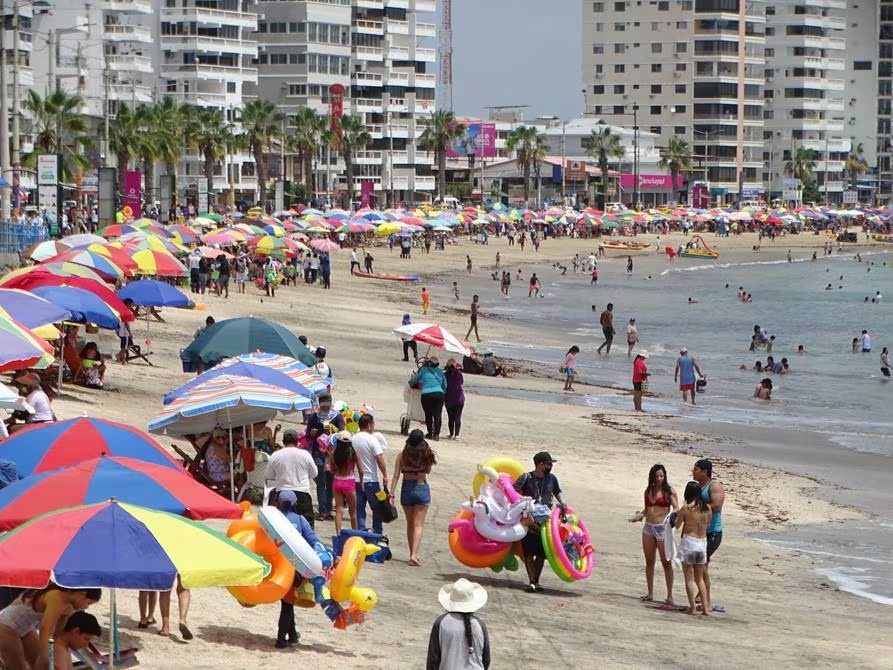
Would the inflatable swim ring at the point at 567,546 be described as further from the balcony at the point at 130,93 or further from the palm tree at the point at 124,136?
the balcony at the point at 130,93

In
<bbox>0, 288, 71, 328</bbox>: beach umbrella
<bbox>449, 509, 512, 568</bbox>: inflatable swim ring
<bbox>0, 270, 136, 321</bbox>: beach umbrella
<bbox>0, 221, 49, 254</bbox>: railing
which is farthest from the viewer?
<bbox>0, 221, 49, 254</bbox>: railing

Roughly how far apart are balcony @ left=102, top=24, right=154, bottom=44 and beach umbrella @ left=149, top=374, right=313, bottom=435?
264ft

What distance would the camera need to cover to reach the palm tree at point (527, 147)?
→ 12825 centimetres

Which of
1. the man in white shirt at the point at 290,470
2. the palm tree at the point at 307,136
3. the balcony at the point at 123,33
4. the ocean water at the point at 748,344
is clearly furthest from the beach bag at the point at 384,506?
the palm tree at the point at 307,136

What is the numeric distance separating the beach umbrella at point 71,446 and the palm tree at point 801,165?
146353 millimetres

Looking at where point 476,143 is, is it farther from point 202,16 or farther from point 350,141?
point 202,16

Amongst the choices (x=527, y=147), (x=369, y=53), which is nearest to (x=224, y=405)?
(x=369, y=53)

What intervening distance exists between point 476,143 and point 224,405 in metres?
126

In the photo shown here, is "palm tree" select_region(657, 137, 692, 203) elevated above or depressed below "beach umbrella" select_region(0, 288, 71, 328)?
above

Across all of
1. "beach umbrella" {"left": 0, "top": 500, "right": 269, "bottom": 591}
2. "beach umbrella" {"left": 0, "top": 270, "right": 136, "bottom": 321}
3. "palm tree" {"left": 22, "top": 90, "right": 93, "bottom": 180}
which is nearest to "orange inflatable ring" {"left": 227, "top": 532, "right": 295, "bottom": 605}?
"beach umbrella" {"left": 0, "top": 500, "right": 269, "bottom": 591}

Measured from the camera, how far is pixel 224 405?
47.9 feet

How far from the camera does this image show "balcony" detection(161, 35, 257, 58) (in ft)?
328

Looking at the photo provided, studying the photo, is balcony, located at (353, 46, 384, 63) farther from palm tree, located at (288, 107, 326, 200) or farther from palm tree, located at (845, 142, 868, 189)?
palm tree, located at (845, 142, 868, 189)

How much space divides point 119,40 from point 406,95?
38.7 metres
